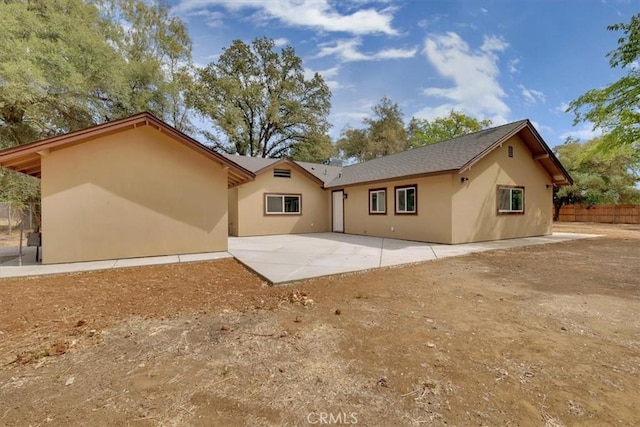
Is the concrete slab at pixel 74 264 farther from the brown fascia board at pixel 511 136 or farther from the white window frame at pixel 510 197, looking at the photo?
the white window frame at pixel 510 197

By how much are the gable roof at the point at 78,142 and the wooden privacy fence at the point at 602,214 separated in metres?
28.7

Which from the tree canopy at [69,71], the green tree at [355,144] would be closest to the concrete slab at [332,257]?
the tree canopy at [69,71]

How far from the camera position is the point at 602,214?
75.7ft

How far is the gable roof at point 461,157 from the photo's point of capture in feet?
33.0

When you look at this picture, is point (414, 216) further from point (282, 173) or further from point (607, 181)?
point (607, 181)

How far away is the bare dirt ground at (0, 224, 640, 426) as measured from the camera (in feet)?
6.65

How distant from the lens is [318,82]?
1077 inches

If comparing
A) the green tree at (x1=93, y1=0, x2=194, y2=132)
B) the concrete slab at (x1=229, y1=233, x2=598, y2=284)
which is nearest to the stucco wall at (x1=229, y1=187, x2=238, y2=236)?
the concrete slab at (x1=229, y1=233, x2=598, y2=284)

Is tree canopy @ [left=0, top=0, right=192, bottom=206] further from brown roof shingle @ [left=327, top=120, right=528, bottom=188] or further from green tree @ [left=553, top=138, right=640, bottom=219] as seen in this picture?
green tree @ [left=553, top=138, right=640, bottom=219]

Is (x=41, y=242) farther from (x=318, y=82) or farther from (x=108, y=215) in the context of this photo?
(x=318, y=82)

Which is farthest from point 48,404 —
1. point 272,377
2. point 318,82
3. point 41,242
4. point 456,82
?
point 318,82

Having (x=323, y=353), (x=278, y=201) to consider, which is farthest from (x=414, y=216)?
(x=323, y=353)

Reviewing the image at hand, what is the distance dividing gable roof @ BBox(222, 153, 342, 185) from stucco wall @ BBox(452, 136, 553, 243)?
7.37 meters

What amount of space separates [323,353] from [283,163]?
1228 centimetres
